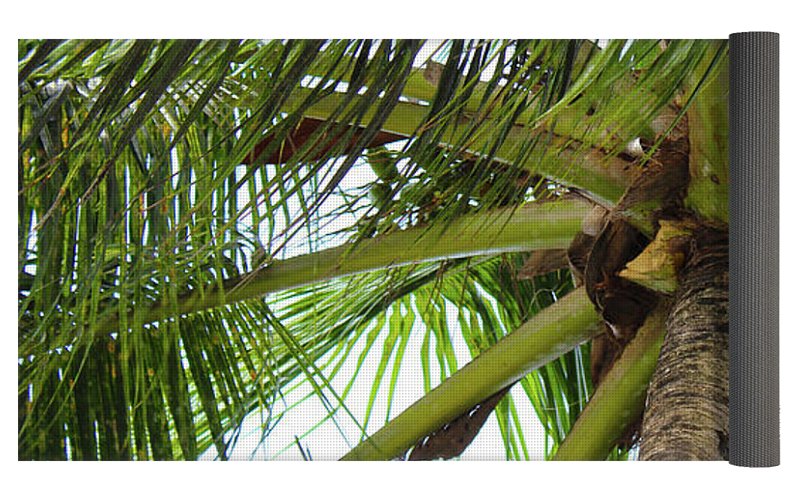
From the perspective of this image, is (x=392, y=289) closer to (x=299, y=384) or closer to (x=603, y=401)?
(x=299, y=384)

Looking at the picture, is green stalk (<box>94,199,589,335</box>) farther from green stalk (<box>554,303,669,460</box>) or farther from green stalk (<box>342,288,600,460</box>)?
green stalk (<box>554,303,669,460</box>)

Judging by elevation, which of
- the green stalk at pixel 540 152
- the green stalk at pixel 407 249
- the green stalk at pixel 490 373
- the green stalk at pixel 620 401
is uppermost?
the green stalk at pixel 540 152

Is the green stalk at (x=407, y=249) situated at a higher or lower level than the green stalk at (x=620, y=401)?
higher

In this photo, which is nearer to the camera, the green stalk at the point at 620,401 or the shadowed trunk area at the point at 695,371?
the shadowed trunk area at the point at 695,371

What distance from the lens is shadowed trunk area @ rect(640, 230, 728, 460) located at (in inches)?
88.7

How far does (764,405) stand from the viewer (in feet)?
7.49

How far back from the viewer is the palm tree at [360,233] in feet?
7.65

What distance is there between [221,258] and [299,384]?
33cm

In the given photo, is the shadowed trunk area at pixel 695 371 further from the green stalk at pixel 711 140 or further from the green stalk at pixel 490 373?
the green stalk at pixel 490 373

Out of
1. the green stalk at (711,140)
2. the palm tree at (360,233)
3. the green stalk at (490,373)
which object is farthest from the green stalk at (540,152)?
the green stalk at (490,373)

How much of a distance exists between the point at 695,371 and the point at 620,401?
0.20 metres

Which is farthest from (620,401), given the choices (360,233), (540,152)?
(360,233)

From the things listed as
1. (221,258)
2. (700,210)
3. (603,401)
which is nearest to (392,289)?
(221,258)

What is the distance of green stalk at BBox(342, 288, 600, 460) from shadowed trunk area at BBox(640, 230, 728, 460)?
0.70 ft
